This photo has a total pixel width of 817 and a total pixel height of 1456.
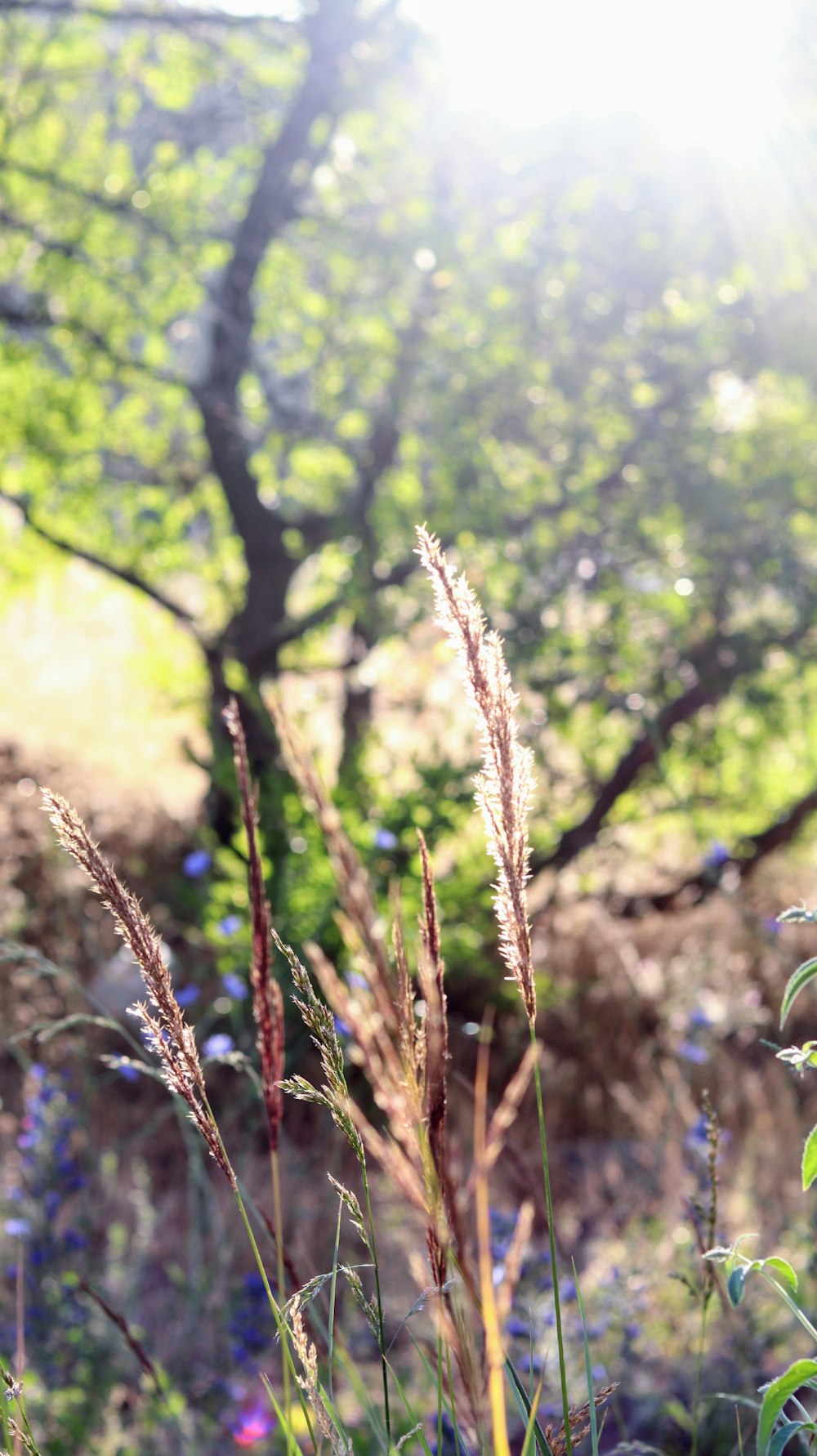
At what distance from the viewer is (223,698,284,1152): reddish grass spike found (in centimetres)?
76

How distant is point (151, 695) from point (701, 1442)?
593 cm

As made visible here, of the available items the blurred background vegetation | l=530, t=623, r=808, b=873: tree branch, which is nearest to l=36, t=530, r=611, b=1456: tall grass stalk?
the blurred background vegetation

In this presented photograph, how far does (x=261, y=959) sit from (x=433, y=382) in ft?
14.7

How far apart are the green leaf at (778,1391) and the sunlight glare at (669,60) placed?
15.6 feet

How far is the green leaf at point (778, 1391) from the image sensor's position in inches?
32.8

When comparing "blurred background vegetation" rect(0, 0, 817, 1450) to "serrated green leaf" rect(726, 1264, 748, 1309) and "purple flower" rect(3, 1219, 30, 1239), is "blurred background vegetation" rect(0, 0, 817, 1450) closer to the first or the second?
"purple flower" rect(3, 1219, 30, 1239)

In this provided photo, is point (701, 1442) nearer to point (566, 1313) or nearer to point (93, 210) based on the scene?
point (566, 1313)

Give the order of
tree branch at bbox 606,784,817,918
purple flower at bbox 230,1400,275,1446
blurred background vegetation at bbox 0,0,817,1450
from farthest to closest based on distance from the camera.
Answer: tree branch at bbox 606,784,817,918, blurred background vegetation at bbox 0,0,817,1450, purple flower at bbox 230,1400,275,1446

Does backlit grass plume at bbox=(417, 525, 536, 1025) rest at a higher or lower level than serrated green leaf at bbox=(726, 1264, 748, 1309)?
higher

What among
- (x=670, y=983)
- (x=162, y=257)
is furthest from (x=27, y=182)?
(x=670, y=983)

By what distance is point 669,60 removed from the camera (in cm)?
460

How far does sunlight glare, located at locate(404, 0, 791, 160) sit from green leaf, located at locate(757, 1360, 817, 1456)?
187 inches

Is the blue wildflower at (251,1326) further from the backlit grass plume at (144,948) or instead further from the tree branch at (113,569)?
the tree branch at (113,569)

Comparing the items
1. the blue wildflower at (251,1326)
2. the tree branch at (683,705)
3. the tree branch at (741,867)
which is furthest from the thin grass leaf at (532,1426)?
the tree branch at (741,867)
